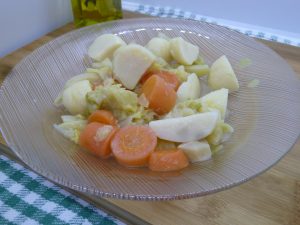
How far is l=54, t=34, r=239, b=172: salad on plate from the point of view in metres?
0.75

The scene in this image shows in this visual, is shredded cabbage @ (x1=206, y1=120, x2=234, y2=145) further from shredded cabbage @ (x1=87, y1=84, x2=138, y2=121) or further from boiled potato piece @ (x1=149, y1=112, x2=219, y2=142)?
shredded cabbage @ (x1=87, y1=84, x2=138, y2=121)

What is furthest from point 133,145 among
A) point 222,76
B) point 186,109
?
point 222,76

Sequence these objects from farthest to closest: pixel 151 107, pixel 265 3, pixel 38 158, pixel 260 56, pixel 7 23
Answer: pixel 265 3, pixel 7 23, pixel 260 56, pixel 151 107, pixel 38 158

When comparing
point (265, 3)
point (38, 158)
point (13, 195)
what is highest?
point (265, 3)

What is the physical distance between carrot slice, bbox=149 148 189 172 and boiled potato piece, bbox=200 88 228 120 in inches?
6.1

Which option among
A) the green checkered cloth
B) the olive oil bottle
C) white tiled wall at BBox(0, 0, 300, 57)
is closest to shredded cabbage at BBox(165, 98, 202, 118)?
the green checkered cloth

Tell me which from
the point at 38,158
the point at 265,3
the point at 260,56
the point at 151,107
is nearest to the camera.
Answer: the point at 38,158

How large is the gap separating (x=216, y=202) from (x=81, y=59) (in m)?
0.54

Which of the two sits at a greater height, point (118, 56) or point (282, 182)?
point (118, 56)

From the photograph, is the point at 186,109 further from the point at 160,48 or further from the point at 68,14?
the point at 68,14

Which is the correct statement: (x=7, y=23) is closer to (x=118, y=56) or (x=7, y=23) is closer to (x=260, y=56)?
(x=118, y=56)

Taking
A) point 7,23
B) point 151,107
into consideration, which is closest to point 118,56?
point 151,107

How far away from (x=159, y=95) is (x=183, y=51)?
0.65 feet

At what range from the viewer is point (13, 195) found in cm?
80
